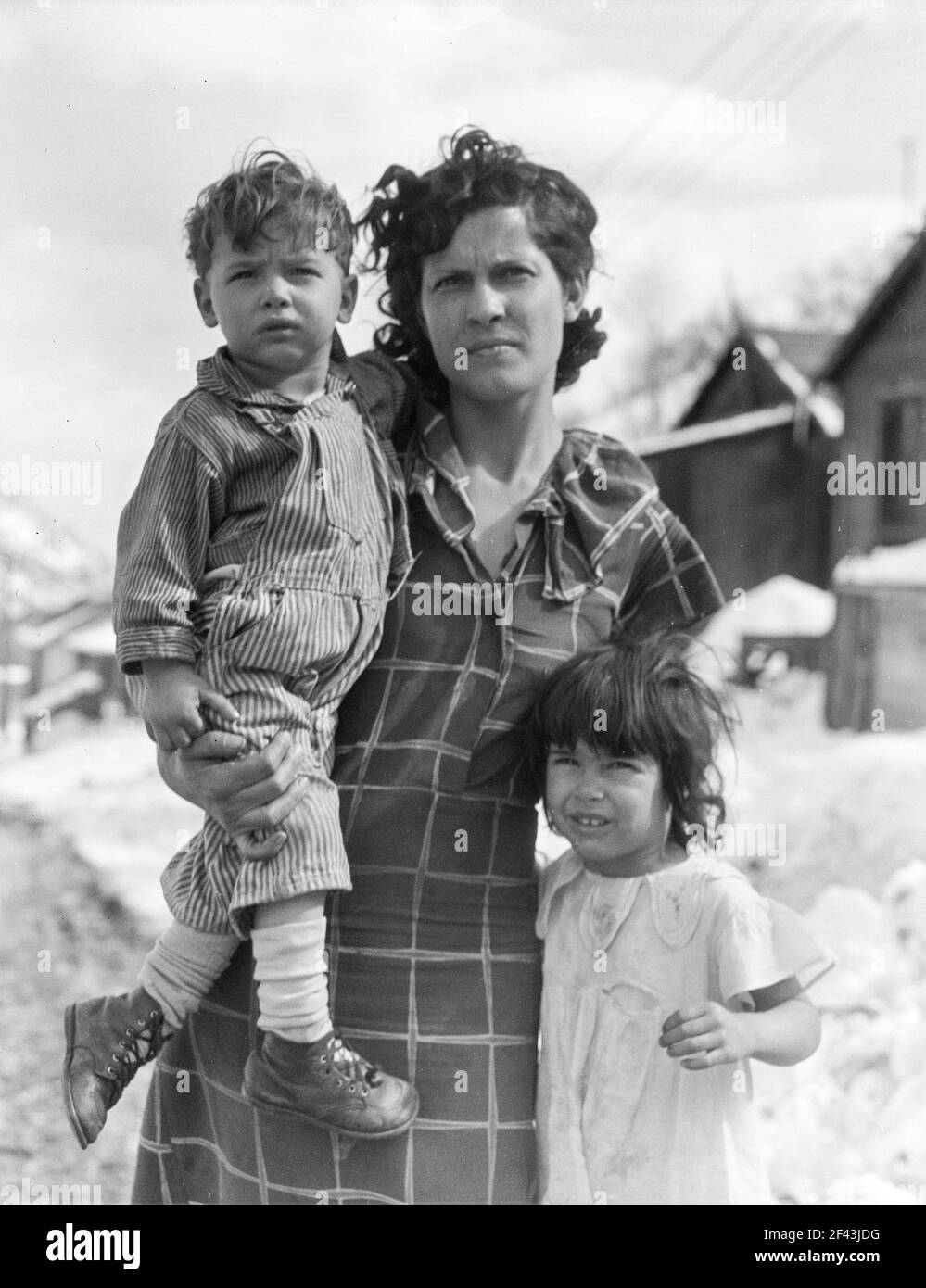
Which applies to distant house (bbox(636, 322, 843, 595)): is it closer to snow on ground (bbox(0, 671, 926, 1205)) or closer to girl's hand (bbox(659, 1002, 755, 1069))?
snow on ground (bbox(0, 671, 926, 1205))

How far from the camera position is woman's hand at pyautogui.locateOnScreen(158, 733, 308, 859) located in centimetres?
173

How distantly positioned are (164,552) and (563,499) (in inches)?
22.9

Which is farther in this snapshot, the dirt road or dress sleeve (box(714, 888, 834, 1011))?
the dirt road

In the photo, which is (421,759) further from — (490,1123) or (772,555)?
(772,555)

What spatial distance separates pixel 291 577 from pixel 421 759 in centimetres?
32

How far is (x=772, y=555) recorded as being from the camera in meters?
7.69

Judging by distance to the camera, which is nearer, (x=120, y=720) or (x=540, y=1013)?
(x=540, y=1013)

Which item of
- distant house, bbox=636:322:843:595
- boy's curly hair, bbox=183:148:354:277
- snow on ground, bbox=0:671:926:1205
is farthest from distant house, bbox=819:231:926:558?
boy's curly hair, bbox=183:148:354:277

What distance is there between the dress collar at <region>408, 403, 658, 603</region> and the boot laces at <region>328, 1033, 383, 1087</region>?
69 cm

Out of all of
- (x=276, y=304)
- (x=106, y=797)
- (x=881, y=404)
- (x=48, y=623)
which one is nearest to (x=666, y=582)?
(x=276, y=304)

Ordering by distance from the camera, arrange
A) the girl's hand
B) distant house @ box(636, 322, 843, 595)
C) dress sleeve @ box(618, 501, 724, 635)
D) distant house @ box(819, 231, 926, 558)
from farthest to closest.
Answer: distant house @ box(636, 322, 843, 595) < distant house @ box(819, 231, 926, 558) < dress sleeve @ box(618, 501, 724, 635) < the girl's hand

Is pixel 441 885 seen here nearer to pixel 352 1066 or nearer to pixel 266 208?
pixel 352 1066

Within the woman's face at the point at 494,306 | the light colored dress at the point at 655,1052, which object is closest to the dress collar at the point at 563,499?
the woman's face at the point at 494,306
